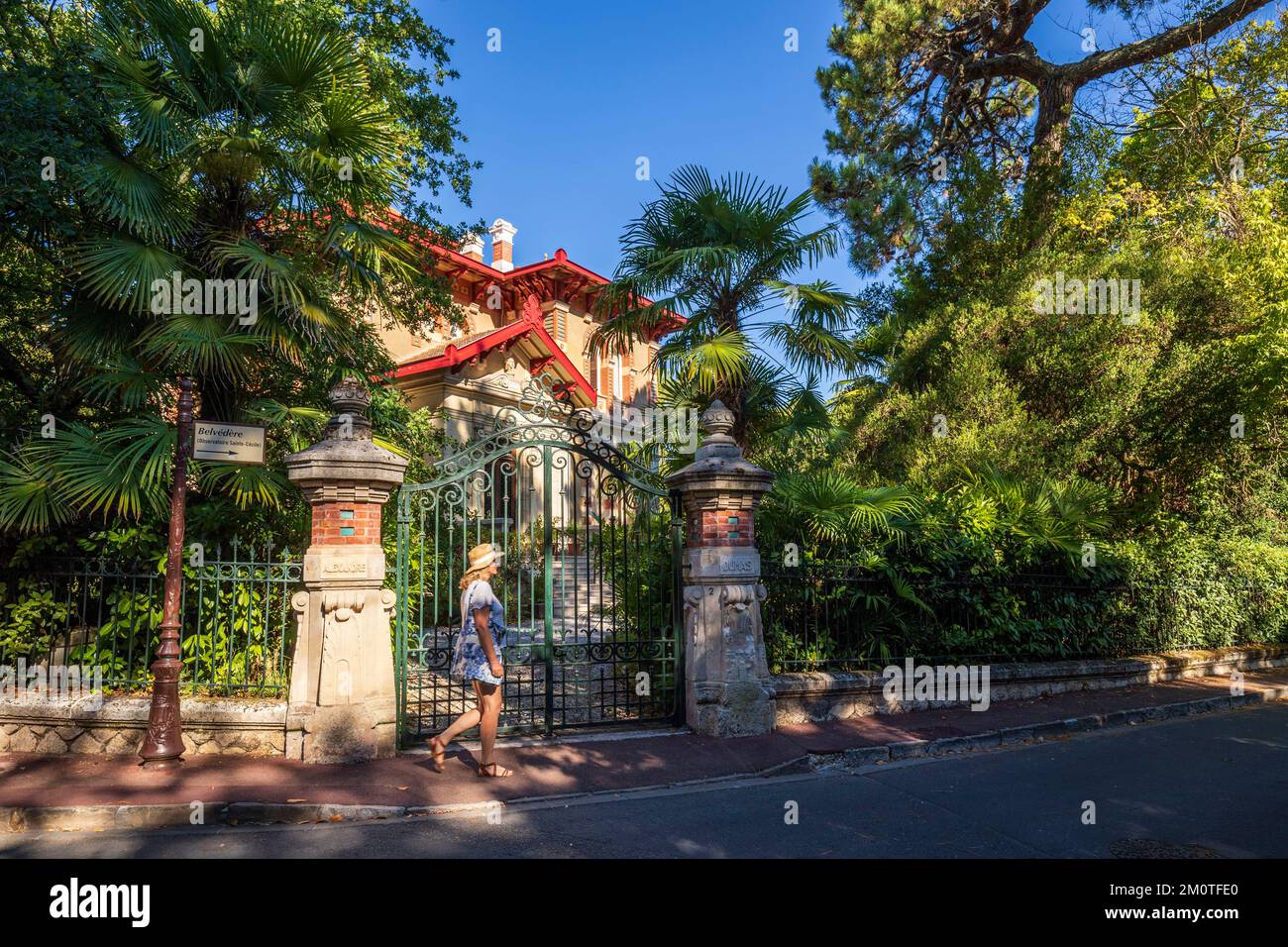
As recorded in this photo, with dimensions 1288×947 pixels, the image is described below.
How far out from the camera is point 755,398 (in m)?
9.73

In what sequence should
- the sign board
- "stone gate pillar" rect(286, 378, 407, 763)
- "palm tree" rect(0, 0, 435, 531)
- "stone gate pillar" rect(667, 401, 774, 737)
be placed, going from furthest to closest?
1. "stone gate pillar" rect(667, 401, 774, 737)
2. "palm tree" rect(0, 0, 435, 531)
3. "stone gate pillar" rect(286, 378, 407, 763)
4. the sign board

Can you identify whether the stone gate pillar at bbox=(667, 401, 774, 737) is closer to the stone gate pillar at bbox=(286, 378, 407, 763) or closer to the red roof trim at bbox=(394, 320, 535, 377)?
the stone gate pillar at bbox=(286, 378, 407, 763)

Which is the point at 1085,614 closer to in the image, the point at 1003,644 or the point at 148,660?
the point at 1003,644

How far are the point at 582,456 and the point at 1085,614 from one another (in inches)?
306

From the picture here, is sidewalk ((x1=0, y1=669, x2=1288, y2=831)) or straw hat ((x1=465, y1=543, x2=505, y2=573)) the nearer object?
sidewalk ((x1=0, y1=669, x2=1288, y2=831))

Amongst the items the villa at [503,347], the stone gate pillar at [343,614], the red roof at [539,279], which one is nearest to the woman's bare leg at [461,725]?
the stone gate pillar at [343,614]

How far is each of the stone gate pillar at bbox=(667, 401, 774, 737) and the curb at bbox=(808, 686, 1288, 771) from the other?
3.05 feet

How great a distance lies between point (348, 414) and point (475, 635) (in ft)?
7.88

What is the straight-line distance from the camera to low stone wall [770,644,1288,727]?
320 inches

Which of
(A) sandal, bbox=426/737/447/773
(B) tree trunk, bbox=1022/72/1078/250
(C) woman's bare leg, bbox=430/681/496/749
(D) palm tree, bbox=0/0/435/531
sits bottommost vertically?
(A) sandal, bbox=426/737/447/773

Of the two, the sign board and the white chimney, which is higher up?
the white chimney

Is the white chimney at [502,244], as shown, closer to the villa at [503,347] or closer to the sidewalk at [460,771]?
the villa at [503,347]

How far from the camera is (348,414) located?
7.00 metres

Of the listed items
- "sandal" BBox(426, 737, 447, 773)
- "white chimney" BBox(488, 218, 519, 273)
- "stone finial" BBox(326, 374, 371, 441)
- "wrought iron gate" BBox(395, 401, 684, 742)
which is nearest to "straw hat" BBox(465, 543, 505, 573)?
"wrought iron gate" BBox(395, 401, 684, 742)
